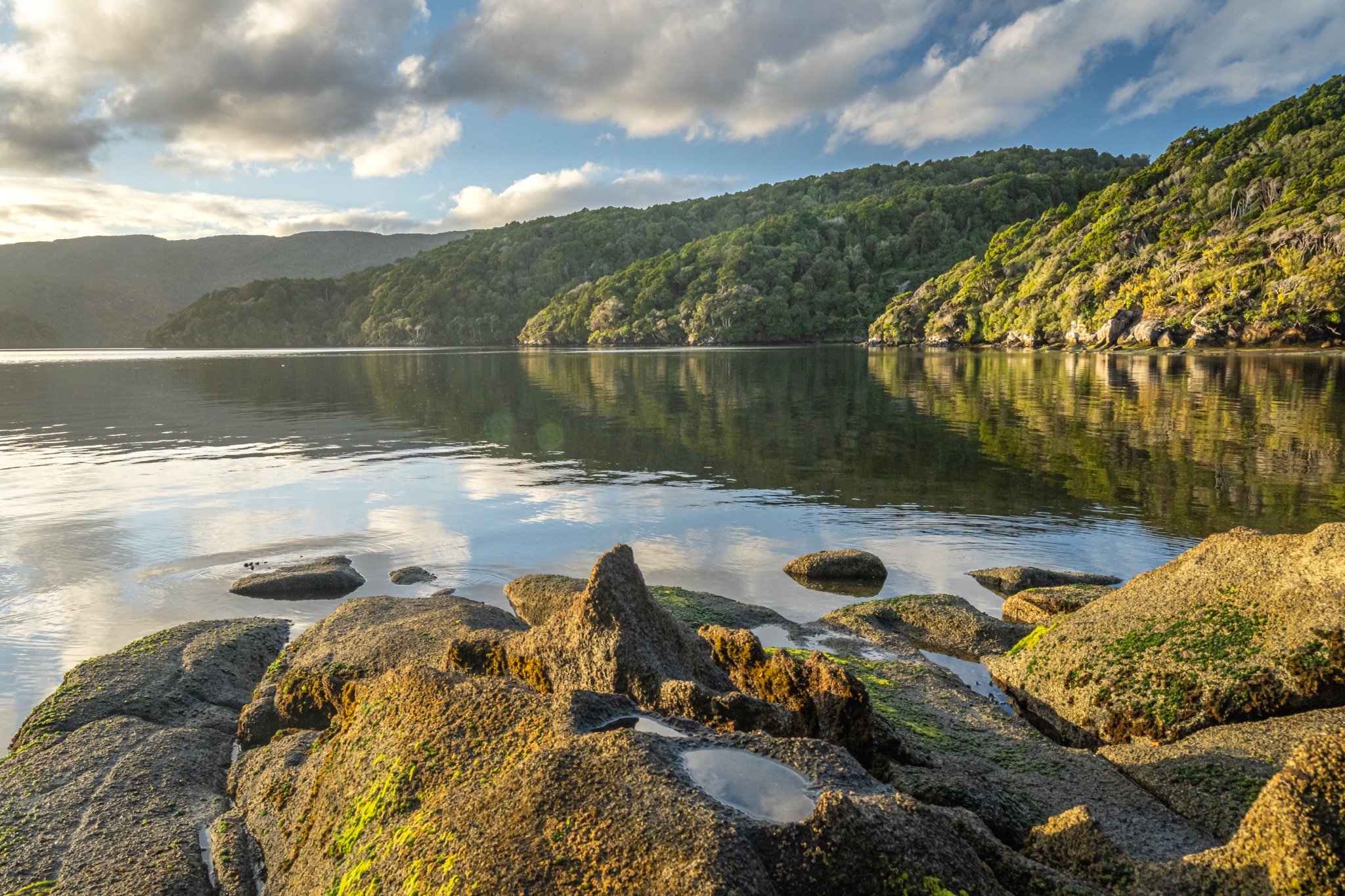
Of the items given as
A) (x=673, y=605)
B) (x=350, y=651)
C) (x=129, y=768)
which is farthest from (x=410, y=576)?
(x=129, y=768)

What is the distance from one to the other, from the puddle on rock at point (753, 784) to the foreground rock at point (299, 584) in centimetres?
1248

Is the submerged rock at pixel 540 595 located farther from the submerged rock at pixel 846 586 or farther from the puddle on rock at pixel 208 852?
the puddle on rock at pixel 208 852

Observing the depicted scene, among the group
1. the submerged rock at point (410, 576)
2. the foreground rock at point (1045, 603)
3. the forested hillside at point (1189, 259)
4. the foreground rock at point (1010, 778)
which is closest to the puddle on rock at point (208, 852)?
the foreground rock at point (1010, 778)

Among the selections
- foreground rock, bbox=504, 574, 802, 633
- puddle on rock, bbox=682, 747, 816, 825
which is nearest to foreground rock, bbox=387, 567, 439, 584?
foreground rock, bbox=504, 574, 802, 633

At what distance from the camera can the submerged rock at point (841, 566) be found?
15.8 metres

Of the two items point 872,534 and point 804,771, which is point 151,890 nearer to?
point 804,771

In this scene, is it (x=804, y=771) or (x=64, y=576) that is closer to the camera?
(x=804, y=771)

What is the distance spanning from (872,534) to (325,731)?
1515cm

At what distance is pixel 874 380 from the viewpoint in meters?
70.2

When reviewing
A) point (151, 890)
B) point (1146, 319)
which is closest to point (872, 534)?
point (151, 890)

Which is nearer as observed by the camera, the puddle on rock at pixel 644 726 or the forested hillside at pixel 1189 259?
the puddle on rock at pixel 644 726

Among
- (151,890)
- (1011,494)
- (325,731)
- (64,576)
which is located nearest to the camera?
(151,890)

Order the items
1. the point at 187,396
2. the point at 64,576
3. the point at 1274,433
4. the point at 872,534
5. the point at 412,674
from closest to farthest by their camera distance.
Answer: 1. the point at 412,674
2. the point at 64,576
3. the point at 872,534
4. the point at 1274,433
5. the point at 187,396

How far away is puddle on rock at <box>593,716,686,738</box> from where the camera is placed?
5.54 metres
